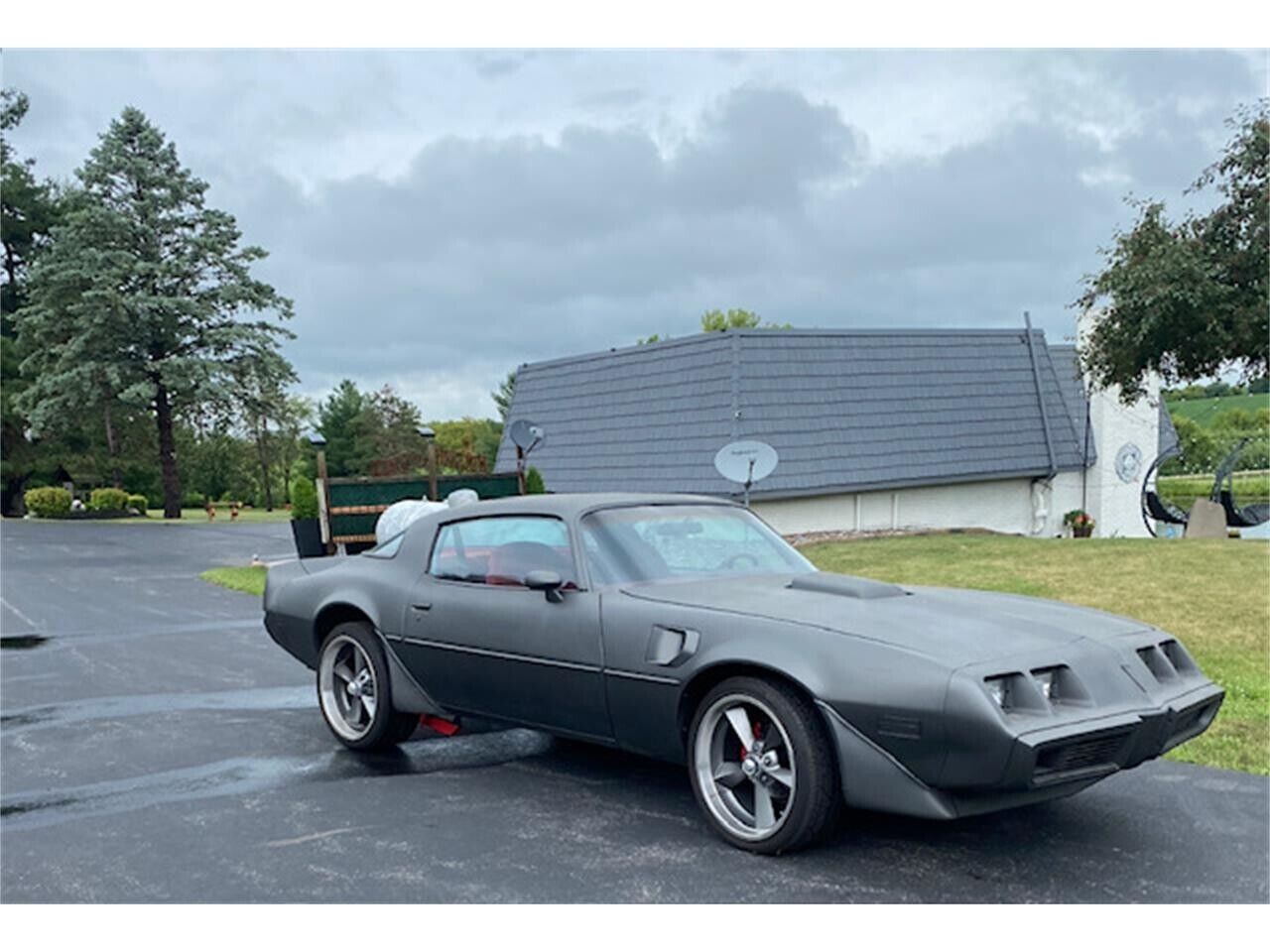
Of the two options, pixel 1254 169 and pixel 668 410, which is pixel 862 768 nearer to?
pixel 1254 169

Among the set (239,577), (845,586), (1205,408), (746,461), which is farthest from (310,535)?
(1205,408)

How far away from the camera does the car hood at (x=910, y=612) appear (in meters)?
3.96

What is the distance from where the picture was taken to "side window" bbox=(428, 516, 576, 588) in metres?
5.07

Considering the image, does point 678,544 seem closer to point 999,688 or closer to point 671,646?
point 671,646

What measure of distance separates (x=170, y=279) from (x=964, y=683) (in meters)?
43.8

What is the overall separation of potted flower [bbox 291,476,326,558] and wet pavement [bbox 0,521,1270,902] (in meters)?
9.99

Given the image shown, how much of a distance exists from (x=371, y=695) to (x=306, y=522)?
11890 mm

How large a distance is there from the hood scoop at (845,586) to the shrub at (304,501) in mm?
13595

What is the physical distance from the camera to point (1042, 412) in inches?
957

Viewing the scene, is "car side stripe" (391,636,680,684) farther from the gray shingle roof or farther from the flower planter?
the gray shingle roof

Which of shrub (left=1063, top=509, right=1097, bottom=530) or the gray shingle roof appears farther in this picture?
shrub (left=1063, top=509, right=1097, bottom=530)

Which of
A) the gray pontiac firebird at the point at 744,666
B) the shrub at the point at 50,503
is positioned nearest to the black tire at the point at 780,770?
the gray pontiac firebird at the point at 744,666

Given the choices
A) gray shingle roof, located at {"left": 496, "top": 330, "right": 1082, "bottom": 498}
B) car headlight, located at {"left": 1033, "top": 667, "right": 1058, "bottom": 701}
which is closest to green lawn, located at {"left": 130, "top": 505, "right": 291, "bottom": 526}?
gray shingle roof, located at {"left": 496, "top": 330, "right": 1082, "bottom": 498}

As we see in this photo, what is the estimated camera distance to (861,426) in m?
22.1
